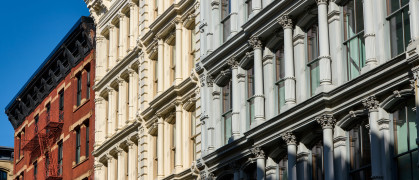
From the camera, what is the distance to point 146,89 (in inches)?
1751

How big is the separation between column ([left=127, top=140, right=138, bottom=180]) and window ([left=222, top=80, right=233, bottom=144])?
9.32 m

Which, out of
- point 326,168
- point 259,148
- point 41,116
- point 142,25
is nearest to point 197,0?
point 142,25

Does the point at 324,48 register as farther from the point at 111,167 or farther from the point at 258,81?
the point at 111,167

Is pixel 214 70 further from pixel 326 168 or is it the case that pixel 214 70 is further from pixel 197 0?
pixel 326 168

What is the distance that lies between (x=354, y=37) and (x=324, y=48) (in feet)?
4.57

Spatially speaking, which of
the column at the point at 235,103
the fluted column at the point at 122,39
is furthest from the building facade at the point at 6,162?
the column at the point at 235,103

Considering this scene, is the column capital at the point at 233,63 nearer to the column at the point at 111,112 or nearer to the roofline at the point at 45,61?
the column at the point at 111,112

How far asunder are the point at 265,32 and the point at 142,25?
1329cm

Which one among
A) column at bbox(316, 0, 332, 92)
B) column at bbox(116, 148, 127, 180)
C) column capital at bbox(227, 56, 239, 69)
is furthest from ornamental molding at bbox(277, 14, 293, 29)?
column at bbox(116, 148, 127, 180)

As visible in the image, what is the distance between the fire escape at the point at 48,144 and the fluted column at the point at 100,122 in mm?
6032

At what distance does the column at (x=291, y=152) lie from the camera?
3120 centimetres

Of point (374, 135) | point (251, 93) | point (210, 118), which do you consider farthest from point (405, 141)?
point (210, 118)

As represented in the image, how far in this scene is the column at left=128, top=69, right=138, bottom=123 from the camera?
151ft

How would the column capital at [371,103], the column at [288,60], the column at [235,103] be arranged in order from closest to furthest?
1. the column capital at [371,103]
2. the column at [288,60]
3. the column at [235,103]
